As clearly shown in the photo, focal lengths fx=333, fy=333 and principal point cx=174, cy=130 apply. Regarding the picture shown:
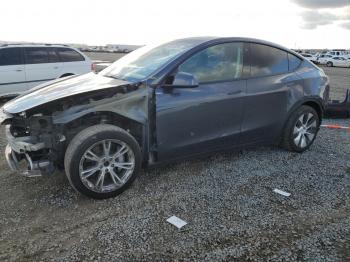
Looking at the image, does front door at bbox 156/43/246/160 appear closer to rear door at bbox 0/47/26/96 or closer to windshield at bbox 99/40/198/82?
windshield at bbox 99/40/198/82

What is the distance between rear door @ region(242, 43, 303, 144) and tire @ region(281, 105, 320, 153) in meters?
0.19

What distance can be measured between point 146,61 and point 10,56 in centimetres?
646

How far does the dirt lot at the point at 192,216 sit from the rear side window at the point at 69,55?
5.98 metres

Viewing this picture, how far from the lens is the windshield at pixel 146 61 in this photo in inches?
151

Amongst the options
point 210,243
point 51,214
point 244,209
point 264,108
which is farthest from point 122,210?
point 264,108

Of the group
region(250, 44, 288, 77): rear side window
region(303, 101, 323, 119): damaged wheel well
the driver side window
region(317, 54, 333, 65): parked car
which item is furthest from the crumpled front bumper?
region(317, 54, 333, 65): parked car

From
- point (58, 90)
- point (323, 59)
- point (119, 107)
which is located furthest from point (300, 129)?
point (323, 59)

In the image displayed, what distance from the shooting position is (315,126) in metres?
5.16

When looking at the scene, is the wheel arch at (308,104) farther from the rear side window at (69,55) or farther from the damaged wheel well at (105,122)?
the rear side window at (69,55)

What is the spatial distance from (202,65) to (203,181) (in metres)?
1.39

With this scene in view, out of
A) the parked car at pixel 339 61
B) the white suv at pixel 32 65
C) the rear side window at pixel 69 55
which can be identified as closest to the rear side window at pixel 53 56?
the white suv at pixel 32 65

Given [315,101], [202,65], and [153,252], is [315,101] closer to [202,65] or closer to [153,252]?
[202,65]

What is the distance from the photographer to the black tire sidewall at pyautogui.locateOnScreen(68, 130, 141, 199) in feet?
10.6

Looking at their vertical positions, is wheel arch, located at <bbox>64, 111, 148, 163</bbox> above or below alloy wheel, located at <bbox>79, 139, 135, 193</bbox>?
above
